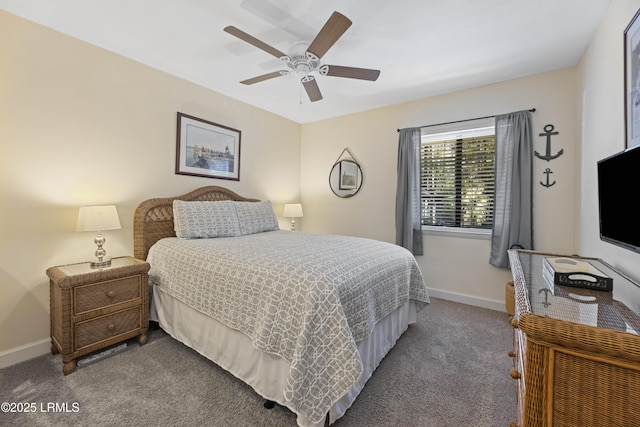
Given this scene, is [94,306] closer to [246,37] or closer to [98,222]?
[98,222]

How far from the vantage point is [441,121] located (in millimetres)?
3508

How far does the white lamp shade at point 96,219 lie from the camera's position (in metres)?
2.16

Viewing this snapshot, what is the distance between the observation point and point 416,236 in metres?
3.65

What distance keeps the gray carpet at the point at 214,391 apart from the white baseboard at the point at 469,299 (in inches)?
35.3

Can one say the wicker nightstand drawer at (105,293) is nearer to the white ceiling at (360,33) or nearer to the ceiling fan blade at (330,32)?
the white ceiling at (360,33)

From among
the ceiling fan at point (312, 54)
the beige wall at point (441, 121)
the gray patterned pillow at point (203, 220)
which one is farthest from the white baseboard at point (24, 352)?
the beige wall at point (441, 121)

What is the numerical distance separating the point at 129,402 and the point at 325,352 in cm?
132

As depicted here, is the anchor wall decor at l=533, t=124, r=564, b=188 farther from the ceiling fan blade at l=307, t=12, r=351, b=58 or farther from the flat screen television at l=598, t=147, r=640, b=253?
the ceiling fan blade at l=307, t=12, r=351, b=58

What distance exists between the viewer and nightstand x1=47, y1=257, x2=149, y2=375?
195cm

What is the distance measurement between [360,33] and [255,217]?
2.28 m

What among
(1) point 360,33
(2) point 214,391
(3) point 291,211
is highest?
(1) point 360,33

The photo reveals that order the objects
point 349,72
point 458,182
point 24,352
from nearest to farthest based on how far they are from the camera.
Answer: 1. point 24,352
2. point 349,72
3. point 458,182

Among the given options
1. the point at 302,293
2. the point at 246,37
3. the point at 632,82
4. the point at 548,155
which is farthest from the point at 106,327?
the point at 548,155

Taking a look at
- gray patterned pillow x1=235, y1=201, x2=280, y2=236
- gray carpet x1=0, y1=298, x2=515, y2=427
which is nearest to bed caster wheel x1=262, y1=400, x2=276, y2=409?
gray carpet x1=0, y1=298, x2=515, y2=427
